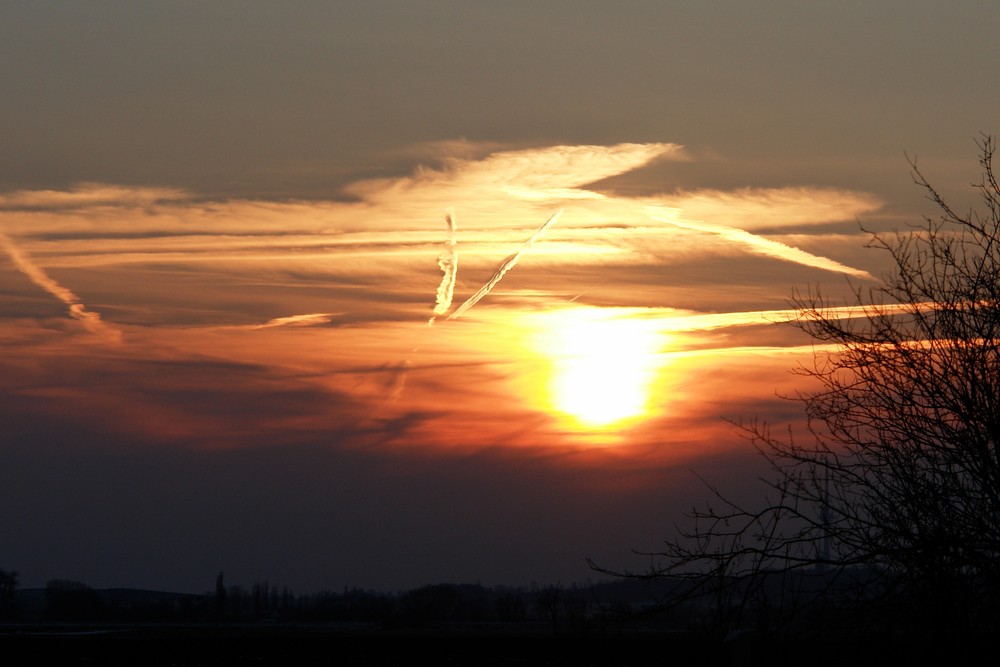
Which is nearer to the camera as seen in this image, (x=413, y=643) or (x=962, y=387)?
(x=962, y=387)

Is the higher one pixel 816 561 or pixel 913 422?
pixel 913 422

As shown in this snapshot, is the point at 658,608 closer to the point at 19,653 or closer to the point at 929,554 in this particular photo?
the point at 929,554

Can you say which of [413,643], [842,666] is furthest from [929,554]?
[413,643]

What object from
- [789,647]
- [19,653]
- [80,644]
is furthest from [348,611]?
[789,647]

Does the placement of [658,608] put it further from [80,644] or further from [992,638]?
[80,644]

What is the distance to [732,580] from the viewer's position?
998 centimetres

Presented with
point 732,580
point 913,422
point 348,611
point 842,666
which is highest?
point 348,611

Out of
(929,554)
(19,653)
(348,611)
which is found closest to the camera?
(929,554)

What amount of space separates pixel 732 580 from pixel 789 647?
1.10m

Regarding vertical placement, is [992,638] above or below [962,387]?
below

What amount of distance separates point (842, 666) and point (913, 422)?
224 cm

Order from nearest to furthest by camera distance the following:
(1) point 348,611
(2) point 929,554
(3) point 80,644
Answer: (2) point 929,554 < (3) point 80,644 < (1) point 348,611

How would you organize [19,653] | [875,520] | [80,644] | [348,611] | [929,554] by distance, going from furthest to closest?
[348,611] < [80,644] < [19,653] < [875,520] < [929,554]

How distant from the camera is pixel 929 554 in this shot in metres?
9.84
